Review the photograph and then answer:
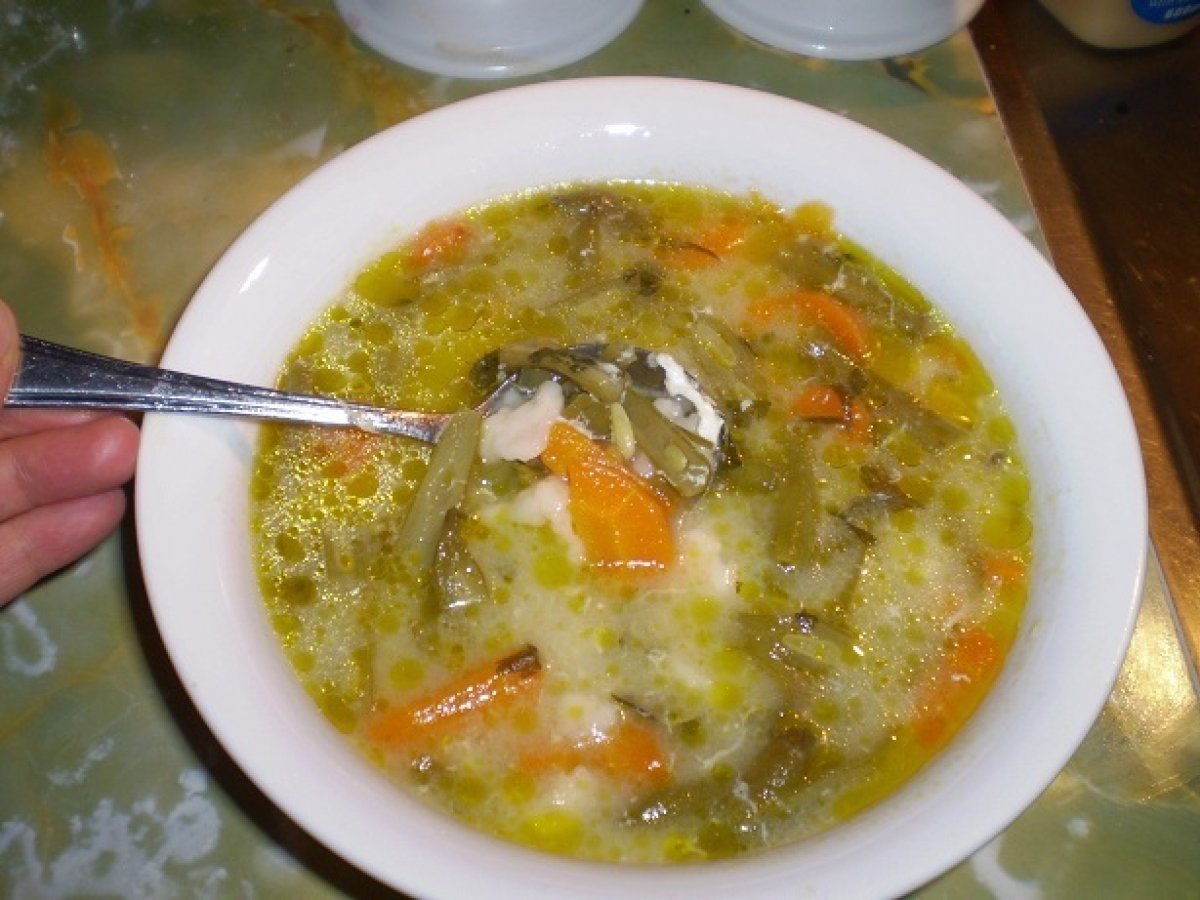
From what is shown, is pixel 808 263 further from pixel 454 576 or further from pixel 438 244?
pixel 454 576

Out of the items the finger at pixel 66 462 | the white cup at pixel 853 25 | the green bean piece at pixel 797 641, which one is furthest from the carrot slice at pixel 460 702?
the white cup at pixel 853 25

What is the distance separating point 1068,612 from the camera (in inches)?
50.3

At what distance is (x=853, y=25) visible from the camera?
2.24 metres

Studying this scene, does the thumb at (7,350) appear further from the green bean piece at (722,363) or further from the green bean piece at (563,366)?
the green bean piece at (722,363)

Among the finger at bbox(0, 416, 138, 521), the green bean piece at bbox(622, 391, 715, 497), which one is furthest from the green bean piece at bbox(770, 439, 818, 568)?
the finger at bbox(0, 416, 138, 521)

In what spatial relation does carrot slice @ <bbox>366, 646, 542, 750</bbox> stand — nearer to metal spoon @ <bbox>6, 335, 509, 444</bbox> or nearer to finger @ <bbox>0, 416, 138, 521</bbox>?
metal spoon @ <bbox>6, 335, 509, 444</bbox>

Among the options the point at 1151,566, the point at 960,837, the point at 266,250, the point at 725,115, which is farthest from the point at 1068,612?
the point at 266,250

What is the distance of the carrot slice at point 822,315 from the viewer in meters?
1.60

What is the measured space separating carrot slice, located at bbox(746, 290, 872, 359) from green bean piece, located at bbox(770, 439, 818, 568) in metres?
0.19

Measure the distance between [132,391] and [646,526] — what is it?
647mm

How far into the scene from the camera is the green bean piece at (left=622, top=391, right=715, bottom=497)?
145 centimetres

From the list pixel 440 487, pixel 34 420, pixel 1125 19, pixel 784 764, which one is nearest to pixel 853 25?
pixel 1125 19

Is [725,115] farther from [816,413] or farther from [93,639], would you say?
[93,639]

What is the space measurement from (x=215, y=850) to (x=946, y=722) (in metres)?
0.96
